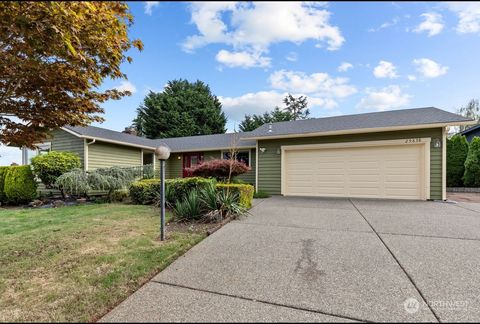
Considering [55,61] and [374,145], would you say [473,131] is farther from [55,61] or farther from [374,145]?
[55,61]

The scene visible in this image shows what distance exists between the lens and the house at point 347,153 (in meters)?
8.66

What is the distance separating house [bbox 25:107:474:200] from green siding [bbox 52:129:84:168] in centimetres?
5

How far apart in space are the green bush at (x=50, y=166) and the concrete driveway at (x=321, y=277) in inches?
331

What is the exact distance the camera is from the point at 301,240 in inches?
164

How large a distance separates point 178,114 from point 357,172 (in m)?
21.0

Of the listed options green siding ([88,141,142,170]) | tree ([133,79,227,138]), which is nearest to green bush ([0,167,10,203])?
green siding ([88,141,142,170])

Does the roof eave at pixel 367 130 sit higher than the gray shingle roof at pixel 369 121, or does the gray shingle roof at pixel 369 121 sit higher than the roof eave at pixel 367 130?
the gray shingle roof at pixel 369 121

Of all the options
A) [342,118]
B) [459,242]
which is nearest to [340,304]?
[459,242]

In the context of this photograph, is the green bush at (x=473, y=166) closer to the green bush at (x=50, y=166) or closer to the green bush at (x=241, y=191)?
the green bush at (x=241, y=191)

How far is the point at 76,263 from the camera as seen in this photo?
3.36 meters

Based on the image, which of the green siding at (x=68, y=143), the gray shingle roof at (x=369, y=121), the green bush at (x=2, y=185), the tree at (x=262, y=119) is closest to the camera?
the gray shingle roof at (x=369, y=121)

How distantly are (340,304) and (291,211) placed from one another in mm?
4355

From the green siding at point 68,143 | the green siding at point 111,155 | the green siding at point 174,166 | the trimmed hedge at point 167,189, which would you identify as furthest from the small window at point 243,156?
the green siding at point 68,143

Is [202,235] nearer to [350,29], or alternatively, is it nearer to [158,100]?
[350,29]
